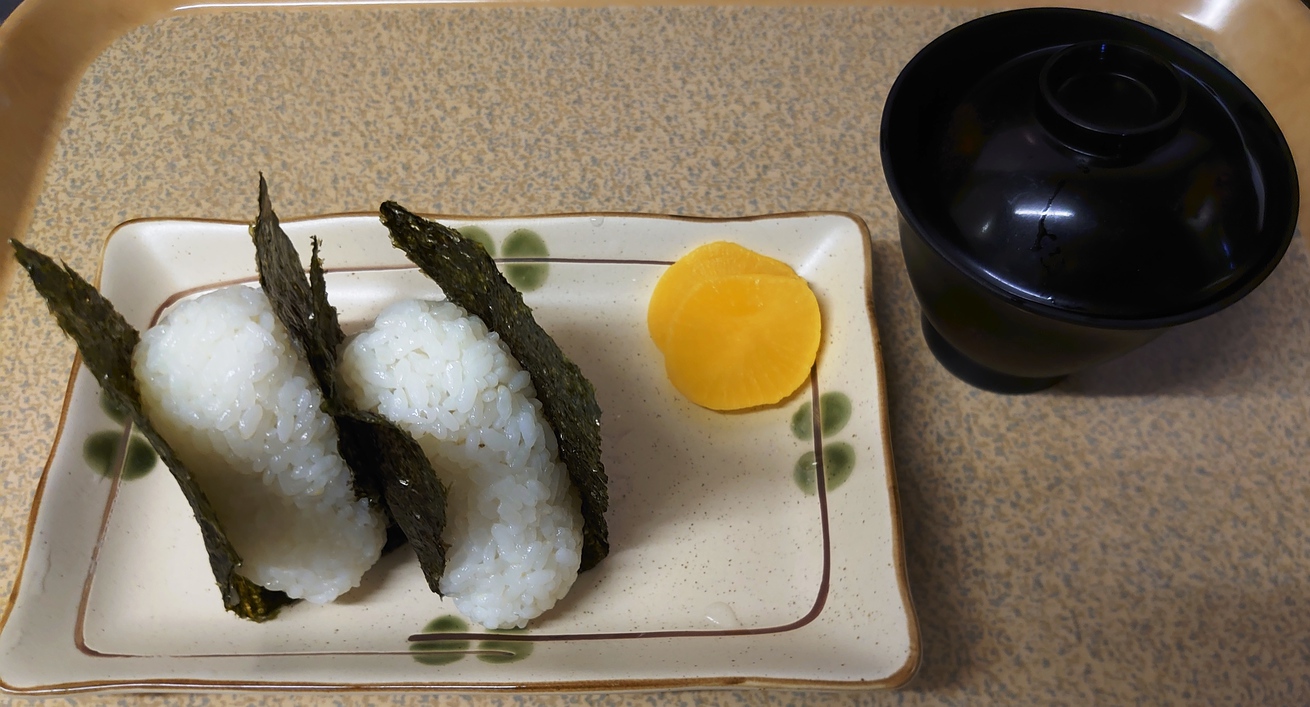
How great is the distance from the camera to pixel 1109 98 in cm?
78

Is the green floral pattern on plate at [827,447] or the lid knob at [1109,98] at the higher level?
the lid knob at [1109,98]

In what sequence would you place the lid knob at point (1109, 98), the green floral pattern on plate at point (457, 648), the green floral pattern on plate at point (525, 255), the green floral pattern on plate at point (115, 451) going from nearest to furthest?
the lid knob at point (1109, 98)
the green floral pattern on plate at point (457, 648)
the green floral pattern on plate at point (115, 451)
the green floral pattern on plate at point (525, 255)

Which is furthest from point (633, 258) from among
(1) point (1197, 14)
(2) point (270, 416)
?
(1) point (1197, 14)

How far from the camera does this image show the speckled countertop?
979mm

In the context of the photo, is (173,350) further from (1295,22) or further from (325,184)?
(1295,22)

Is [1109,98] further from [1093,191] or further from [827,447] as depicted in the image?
[827,447]

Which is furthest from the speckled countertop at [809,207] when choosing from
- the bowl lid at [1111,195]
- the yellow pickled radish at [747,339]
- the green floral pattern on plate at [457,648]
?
the bowl lid at [1111,195]

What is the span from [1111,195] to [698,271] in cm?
48

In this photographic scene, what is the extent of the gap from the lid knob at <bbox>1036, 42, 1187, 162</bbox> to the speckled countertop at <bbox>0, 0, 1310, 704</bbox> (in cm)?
45

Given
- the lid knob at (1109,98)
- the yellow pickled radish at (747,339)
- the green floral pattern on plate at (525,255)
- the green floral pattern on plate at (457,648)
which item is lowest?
the green floral pattern on plate at (457,648)

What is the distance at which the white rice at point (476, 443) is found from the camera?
84 centimetres

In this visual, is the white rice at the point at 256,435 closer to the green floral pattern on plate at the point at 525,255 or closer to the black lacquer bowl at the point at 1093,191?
the green floral pattern on plate at the point at 525,255

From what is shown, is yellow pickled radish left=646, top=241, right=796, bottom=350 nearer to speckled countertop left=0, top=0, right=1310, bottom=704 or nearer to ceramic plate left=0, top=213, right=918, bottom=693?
ceramic plate left=0, top=213, right=918, bottom=693

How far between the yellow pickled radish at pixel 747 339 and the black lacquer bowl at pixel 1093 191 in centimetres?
Answer: 21
